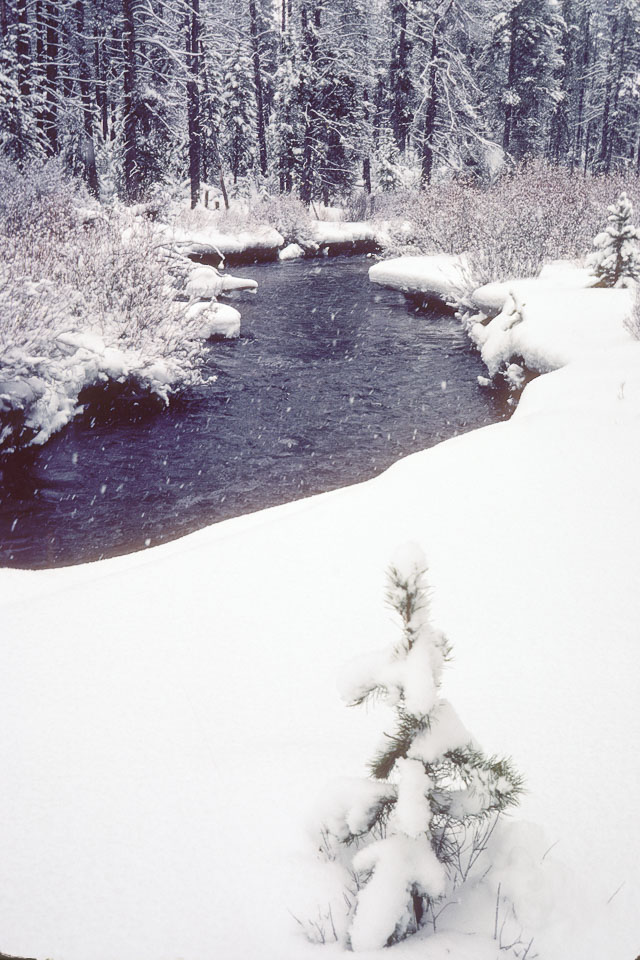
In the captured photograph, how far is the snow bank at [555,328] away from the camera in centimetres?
854

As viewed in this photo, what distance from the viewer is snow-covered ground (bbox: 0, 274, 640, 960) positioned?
5.16 ft

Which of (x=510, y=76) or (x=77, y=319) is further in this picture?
(x=510, y=76)

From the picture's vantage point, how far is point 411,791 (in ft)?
4.80

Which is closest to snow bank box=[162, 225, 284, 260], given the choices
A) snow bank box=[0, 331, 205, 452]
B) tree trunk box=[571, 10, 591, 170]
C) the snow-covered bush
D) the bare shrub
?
the bare shrub

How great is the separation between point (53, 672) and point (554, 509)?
296cm

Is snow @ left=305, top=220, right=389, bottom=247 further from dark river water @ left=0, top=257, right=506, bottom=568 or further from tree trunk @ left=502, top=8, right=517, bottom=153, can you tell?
tree trunk @ left=502, top=8, right=517, bottom=153

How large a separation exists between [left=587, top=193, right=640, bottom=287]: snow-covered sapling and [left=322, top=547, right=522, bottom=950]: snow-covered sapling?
11.6 meters

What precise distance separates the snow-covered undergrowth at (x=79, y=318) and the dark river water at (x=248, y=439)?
498 millimetres

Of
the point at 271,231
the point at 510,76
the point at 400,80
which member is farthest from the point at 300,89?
the point at 510,76

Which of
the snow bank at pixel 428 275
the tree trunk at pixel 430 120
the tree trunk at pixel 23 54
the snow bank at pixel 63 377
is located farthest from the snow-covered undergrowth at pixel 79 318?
the tree trunk at pixel 430 120

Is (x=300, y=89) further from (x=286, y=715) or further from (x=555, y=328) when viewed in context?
(x=286, y=715)

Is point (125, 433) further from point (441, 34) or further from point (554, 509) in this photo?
point (441, 34)

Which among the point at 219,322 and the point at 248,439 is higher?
the point at 219,322

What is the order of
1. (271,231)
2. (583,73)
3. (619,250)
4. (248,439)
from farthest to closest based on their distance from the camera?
(583,73) < (271,231) < (619,250) < (248,439)
